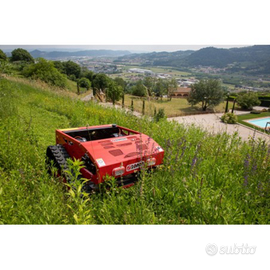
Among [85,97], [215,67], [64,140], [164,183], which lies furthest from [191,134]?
[215,67]

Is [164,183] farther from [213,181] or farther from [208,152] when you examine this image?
[208,152]

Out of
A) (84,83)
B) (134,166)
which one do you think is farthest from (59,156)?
(84,83)

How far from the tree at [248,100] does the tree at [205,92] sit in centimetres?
721

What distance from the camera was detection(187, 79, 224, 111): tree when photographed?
2775 centimetres

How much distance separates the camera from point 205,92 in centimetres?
2944

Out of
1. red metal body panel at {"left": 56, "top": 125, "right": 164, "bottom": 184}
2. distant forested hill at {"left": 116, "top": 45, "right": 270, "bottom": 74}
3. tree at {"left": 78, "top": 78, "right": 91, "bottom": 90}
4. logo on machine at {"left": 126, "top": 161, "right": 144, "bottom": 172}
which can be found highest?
distant forested hill at {"left": 116, "top": 45, "right": 270, "bottom": 74}

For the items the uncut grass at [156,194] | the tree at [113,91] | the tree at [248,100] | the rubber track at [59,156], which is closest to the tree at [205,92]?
the tree at [248,100]

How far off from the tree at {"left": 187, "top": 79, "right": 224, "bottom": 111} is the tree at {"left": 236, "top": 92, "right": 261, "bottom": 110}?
721 cm

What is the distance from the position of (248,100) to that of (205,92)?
34.7ft

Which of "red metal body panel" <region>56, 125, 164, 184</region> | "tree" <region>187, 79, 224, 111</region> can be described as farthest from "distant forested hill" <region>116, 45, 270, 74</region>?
"tree" <region>187, 79, 224, 111</region>

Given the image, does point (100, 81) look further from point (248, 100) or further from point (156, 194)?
point (248, 100)

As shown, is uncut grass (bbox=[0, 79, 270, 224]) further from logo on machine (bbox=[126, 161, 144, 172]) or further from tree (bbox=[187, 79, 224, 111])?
tree (bbox=[187, 79, 224, 111])

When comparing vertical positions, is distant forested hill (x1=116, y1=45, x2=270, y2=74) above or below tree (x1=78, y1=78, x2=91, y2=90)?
above

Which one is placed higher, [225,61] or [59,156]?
[225,61]
